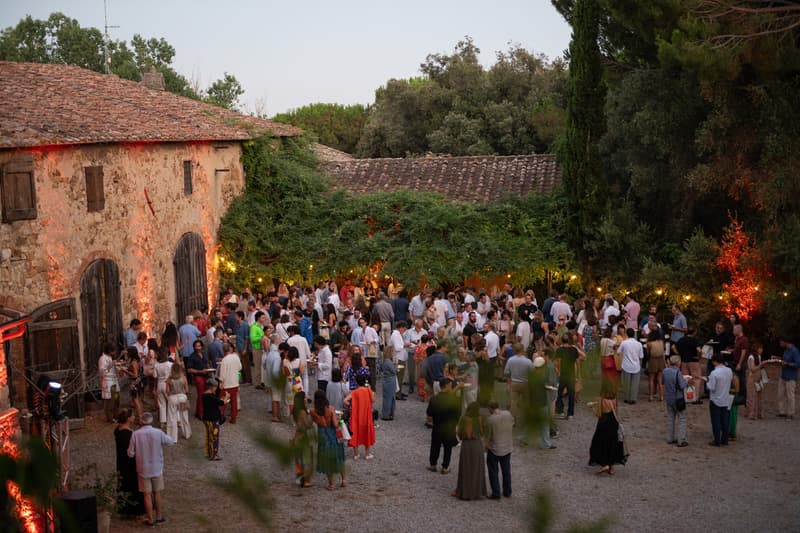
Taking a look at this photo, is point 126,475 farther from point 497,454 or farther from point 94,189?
point 94,189

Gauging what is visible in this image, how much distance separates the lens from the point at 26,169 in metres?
16.4

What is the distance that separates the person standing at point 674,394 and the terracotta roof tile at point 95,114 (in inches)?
439

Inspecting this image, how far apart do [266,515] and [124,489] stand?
385 inches

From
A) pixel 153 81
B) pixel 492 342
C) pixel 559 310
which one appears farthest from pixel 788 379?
pixel 153 81

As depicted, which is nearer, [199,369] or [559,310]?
[199,369]

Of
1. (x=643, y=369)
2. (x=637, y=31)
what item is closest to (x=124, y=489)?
(x=643, y=369)

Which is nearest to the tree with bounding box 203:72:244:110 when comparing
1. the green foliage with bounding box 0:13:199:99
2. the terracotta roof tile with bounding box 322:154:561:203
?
the green foliage with bounding box 0:13:199:99

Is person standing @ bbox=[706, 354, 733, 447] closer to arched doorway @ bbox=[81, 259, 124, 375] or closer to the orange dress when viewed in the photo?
the orange dress

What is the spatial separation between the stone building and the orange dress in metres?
4.39

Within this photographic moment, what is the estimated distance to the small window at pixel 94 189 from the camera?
1795 cm

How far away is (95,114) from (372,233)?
26.7 feet

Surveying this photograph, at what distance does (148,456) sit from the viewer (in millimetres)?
10883

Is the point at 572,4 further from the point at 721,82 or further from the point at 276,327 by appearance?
the point at 276,327

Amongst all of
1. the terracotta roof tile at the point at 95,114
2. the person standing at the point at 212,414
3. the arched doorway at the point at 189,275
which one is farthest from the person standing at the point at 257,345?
the terracotta roof tile at the point at 95,114
